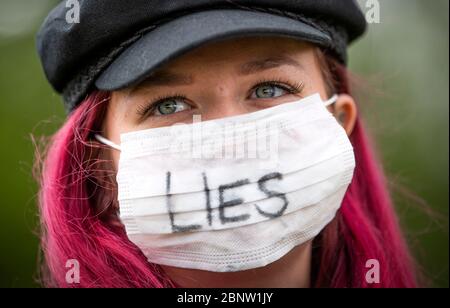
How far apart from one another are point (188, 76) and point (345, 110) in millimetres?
708

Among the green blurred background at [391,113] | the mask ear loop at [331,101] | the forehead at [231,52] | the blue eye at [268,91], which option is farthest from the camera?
the green blurred background at [391,113]

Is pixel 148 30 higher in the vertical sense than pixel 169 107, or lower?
higher

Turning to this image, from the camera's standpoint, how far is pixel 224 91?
137cm

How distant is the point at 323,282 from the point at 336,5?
1.03 meters

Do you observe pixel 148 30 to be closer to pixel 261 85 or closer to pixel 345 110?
pixel 261 85

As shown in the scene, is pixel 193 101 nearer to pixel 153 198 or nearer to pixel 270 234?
pixel 153 198

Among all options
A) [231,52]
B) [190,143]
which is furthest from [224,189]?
[231,52]

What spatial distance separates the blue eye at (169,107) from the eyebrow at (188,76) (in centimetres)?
7

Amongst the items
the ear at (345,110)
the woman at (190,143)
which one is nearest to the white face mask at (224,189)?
the woman at (190,143)

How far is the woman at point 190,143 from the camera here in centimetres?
132

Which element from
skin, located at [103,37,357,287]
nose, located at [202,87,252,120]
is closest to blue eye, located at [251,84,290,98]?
skin, located at [103,37,357,287]

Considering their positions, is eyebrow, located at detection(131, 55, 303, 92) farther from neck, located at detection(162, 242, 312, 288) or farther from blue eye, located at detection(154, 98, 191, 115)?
neck, located at detection(162, 242, 312, 288)

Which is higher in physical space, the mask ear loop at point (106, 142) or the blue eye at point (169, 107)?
the blue eye at point (169, 107)

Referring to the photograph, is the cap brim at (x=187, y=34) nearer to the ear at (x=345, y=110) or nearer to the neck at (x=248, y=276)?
the ear at (x=345, y=110)
